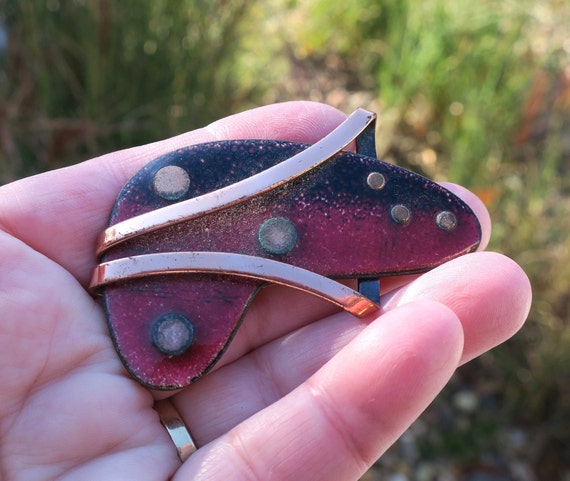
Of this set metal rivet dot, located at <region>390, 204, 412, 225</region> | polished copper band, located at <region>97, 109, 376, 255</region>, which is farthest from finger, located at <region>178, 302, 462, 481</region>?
polished copper band, located at <region>97, 109, 376, 255</region>

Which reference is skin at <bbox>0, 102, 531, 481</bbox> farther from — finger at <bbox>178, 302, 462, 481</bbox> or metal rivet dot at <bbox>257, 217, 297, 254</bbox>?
metal rivet dot at <bbox>257, 217, 297, 254</bbox>

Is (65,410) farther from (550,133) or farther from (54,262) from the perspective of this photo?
(550,133)

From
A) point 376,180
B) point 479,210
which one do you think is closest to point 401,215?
point 376,180

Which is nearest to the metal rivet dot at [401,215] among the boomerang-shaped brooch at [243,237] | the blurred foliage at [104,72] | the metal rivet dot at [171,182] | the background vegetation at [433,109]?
the boomerang-shaped brooch at [243,237]

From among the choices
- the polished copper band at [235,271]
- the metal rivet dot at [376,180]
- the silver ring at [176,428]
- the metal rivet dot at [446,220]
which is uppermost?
the metal rivet dot at [376,180]

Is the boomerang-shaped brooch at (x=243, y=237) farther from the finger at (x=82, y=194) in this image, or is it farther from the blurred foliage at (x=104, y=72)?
the blurred foliage at (x=104, y=72)

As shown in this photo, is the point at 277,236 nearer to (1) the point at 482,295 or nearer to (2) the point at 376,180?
(2) the point at 376,180
